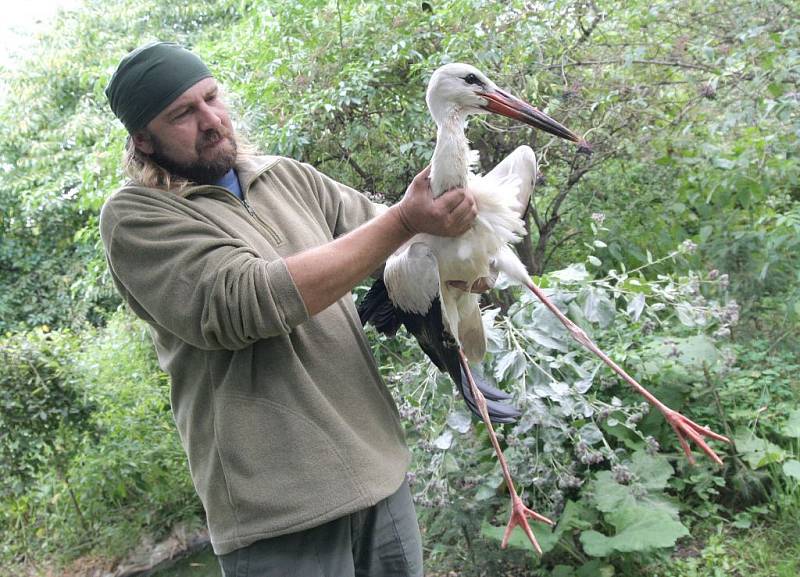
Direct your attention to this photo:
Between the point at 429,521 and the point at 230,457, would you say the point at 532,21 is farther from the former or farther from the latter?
the point at 230,457

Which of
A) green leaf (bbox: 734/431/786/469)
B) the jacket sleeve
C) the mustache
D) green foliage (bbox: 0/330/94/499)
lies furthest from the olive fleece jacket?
green foliage (bbox: 0/330/94/499)

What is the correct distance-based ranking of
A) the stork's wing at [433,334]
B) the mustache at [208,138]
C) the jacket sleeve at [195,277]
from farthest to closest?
the stork's wing at [433,334], the mustache at [208,138], the jacket sleeve at [195,277]

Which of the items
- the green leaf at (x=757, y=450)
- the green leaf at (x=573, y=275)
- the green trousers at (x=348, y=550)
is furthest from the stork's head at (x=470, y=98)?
the green leaf at (x=757, y=450)

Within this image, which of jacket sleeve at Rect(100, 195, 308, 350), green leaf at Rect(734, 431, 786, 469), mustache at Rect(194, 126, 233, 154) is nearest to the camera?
jacket sleeve at Rect(100, 195, 308, 350)

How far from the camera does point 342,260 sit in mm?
1832

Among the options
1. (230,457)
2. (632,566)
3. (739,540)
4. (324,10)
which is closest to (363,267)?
(230,457)

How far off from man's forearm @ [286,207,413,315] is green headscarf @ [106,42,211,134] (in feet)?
1.91

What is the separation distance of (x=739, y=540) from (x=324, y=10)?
152 inches

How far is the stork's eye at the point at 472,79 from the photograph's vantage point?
2.50 m

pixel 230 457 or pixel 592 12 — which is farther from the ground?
pixel 592 12

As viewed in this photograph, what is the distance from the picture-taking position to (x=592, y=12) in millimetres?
4621

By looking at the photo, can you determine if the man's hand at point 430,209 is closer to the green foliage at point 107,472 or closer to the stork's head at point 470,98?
the stork's head at point 470,98

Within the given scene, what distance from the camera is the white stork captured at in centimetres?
238

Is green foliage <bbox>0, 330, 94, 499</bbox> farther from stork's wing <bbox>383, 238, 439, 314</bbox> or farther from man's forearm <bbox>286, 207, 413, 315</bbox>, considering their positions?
man's forearm <bbox>286, 207, 413, 315</bbox>
